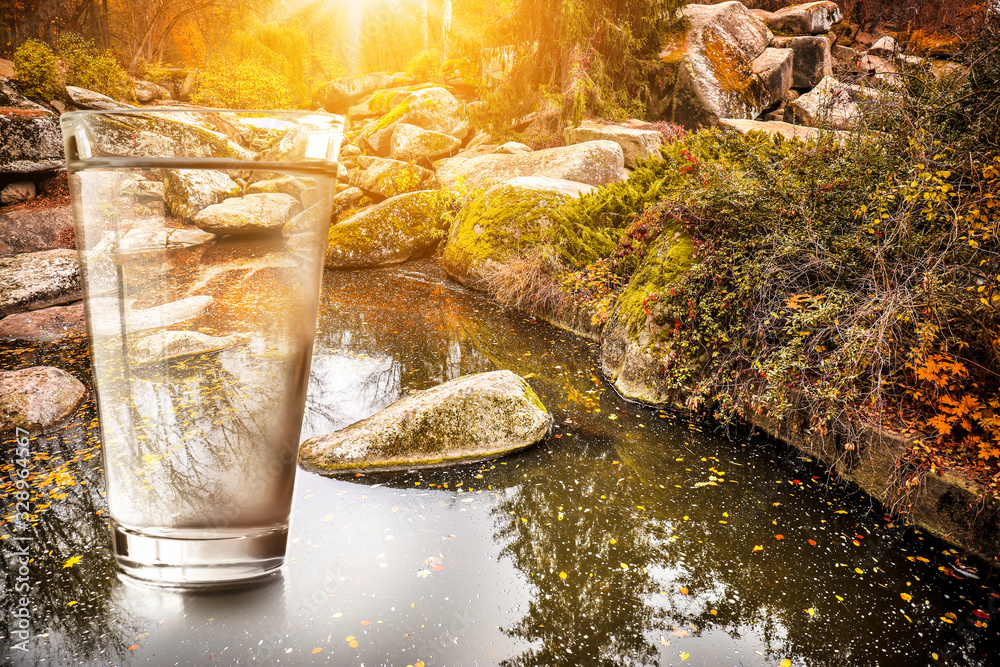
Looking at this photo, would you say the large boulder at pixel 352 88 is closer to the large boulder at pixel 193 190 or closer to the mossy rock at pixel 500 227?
the mossy rock at pixel 500 227

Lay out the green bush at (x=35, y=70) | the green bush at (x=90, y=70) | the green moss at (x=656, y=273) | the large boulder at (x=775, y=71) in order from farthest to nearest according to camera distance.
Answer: the green bush at (x=90, y=70)
the green bush at (x=35, y=70)
the large boulder at (x=775, y=71)
the green moss at (x=656, y=273)

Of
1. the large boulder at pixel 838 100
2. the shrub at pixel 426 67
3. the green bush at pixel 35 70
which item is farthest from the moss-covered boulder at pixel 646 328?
the shrub at pixel 426 67

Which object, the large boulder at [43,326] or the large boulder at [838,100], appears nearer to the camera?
the large boulder at [838,100]

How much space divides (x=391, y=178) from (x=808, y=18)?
12.3 metres

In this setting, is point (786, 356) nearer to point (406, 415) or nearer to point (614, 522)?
point (614, 522)

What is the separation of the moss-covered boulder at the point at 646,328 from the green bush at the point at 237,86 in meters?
17.0

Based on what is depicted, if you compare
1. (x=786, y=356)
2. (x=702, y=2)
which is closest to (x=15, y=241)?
(x=786, y=356)

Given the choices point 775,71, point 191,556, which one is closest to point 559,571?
point 191,556

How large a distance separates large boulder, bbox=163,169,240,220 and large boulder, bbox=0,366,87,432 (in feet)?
15.0

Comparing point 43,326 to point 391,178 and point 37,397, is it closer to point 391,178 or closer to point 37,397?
point 37,397

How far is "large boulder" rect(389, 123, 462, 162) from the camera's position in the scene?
12.5 metres

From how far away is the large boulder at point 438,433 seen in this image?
358cm

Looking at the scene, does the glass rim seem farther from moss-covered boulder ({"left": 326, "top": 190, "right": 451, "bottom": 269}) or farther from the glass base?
moss-covered boulder ({"left": 326, "top": 190, "right": 451, "bottom": 269})

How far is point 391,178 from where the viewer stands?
36.8 ft
